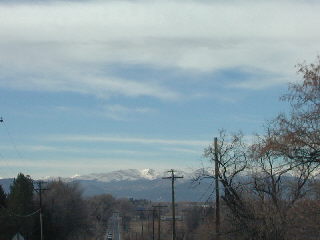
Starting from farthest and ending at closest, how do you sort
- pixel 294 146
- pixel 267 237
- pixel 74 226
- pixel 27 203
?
pixel 74 226 → pixel 27 203 → pixel 267 237 → pixel 294 146

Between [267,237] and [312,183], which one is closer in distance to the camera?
Answer: [312,183]

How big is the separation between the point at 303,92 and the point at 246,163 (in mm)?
21642

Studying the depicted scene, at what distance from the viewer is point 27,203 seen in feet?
245

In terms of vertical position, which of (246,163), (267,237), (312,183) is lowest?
(267,237)

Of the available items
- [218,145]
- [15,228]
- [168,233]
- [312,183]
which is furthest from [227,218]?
[168,233]

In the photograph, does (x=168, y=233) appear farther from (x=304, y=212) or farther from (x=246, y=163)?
(x=304, y=212)

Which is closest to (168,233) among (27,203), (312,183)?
(27,203)

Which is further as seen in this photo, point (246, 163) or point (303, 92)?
point (246, 163)

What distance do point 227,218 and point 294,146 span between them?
2214 centimetres

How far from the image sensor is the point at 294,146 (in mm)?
13750

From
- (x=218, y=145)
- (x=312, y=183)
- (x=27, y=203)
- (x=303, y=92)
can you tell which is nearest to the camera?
(x=303, y=92)

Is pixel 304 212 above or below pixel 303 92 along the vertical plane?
below

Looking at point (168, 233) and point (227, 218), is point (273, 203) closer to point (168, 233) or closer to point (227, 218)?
point (227, 218)

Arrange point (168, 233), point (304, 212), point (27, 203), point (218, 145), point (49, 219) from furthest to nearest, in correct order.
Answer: point (168, 233), point (49, 219), point (27, 203), point (218, 145), point (304, 212)
